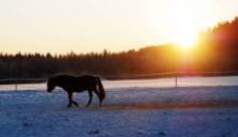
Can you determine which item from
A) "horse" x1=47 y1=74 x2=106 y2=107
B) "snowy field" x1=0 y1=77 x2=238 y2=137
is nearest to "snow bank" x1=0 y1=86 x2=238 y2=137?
"snowy field" x1=0 y1=77 x2=238 y2=137

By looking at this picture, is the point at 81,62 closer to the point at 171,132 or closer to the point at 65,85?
the point at 65,85

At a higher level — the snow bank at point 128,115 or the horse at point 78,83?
the horse at point 78,83

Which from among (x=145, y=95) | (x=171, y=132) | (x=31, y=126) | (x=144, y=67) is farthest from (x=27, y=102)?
(x=144, y=67)

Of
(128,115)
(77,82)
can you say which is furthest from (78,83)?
(128,115)

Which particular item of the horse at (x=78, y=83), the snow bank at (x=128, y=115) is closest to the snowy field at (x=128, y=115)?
the snow bank at (x=128, y=115)

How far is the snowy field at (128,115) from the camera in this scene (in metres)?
19.7

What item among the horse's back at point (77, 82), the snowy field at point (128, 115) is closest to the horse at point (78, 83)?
the horse's back at point (77, 82)

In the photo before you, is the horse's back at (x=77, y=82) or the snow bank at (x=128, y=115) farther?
the horse's back at (x=77, y=82)

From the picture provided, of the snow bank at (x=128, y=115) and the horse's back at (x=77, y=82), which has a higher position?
the horse's back at (x=77, y=82)

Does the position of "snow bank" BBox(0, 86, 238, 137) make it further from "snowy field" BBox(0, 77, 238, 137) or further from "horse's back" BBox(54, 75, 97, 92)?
"horse's back" BBox(54, 75, 97, 92)

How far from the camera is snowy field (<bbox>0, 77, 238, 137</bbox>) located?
64.7 feet

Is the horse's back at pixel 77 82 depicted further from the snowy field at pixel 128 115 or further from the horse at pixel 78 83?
the snowy field at pixel 128 115

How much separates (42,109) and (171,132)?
10238mm

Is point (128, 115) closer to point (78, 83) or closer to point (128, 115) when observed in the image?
point (128, 115)
